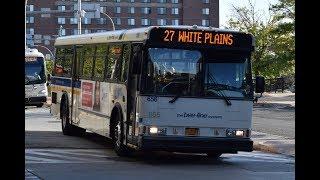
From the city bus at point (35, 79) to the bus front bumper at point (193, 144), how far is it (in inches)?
912

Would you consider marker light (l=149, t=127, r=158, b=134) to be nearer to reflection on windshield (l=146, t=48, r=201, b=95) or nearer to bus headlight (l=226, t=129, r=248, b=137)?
reflection on windshield (l=146, t=48, r=201, b=95)

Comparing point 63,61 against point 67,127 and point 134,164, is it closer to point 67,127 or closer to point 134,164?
point 67,127

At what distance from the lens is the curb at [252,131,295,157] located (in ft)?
54.3

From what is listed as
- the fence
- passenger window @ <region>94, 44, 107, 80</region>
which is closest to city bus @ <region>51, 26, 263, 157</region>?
passenger window @ <region>94, 44, 107, 80</region>

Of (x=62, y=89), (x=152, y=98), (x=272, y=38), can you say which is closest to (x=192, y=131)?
(x=152, y=98)

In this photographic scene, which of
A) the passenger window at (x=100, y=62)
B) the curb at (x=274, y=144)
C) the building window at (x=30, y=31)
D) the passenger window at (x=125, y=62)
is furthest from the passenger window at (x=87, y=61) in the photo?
the building window at (x=30, y=31)

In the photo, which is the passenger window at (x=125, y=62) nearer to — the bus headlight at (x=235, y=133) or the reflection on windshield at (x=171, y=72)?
the reflection on windshield at (x=171, y=72)

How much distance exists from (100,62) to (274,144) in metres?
5.27

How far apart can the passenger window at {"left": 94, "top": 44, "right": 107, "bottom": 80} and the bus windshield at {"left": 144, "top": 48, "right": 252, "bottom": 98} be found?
9.78 ft

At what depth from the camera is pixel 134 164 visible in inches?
506

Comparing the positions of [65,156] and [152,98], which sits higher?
[152,98]

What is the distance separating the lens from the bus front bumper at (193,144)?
1245cm
